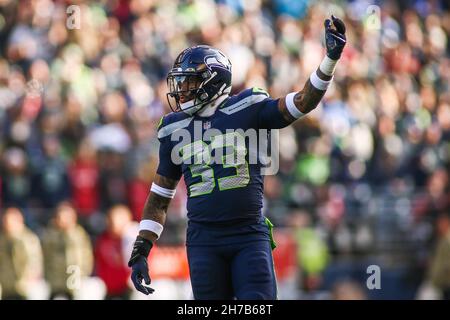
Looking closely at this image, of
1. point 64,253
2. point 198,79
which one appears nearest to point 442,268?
point 64,253

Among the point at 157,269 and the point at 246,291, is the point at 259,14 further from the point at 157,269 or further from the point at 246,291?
the point at 246,291

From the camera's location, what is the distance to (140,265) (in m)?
7.80

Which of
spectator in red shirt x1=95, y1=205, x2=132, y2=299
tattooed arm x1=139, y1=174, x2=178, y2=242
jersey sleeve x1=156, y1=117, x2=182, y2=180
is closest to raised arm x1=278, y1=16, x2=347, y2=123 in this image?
jersey sleeve x1=156, y1=117, x2=182, y2=180

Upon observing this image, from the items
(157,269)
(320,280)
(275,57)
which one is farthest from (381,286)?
(275,57)

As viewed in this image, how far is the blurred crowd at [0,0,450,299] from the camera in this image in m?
13.8

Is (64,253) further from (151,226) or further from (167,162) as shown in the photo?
(167,162)

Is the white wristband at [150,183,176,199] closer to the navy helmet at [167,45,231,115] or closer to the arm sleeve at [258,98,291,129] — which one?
the navy helmet at [167,45,231,115]

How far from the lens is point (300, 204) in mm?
14977

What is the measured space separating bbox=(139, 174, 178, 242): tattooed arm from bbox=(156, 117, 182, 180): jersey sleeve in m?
0.04

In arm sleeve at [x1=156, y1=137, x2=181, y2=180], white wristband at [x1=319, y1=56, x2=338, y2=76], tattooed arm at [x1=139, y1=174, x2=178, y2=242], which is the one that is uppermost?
white wristband at [x1=319, y1=56, x2=338, y2=76]

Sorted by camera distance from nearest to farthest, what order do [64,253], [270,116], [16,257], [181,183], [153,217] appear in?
1. [270,116]
2. [153,217]
3. [16,257]
4. [64,253]
5. [181,183]

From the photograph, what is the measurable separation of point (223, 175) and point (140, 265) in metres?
0.89

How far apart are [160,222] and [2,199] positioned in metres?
6.24

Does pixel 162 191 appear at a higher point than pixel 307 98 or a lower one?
lower
